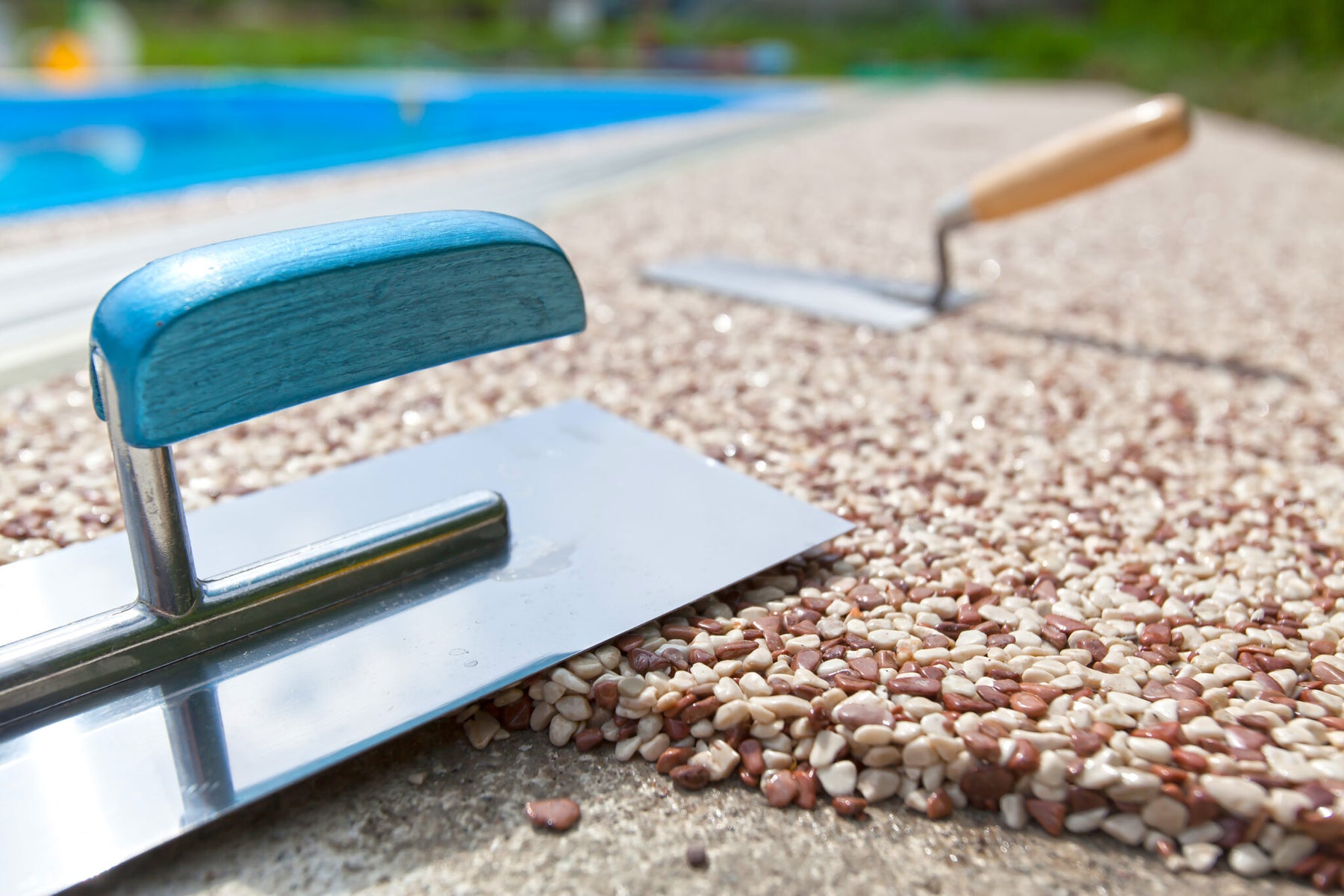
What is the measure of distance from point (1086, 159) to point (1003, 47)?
12234 millimetres

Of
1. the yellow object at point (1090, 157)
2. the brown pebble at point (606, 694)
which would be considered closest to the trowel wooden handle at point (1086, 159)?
the yellow object at point (1090, 157)

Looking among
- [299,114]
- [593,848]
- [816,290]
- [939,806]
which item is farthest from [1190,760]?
[299,114]

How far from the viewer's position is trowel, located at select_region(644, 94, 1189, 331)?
2.51 metres

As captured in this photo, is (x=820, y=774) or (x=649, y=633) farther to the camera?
(x=649, y=633)

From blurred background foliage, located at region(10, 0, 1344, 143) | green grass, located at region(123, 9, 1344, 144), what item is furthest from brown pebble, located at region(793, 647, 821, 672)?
green grass, located at region(123, 9, 1344, 144)

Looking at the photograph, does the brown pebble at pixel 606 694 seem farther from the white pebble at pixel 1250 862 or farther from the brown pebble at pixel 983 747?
the white pebble at pixel 1250 862

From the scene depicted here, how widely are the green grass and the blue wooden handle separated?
7982 millimetres

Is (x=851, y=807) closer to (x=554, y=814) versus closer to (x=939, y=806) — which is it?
(x=939, y=806)

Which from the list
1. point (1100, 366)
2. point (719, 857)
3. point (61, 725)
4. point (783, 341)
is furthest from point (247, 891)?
point (1100, 366)

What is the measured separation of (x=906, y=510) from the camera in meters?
1.69

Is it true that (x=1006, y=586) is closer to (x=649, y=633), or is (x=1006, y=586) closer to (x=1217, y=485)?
(x=649, y=633)

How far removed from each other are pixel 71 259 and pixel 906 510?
9.94ft

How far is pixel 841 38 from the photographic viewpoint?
1460 centimetres

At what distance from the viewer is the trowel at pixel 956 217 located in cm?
251
